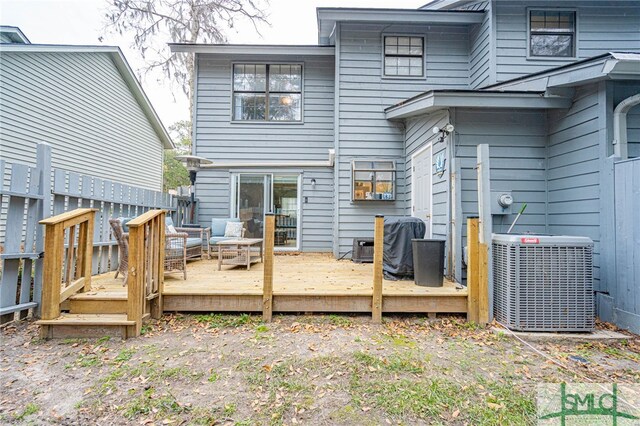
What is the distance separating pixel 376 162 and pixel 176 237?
4.17m

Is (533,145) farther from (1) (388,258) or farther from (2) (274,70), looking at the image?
(2) (274,70)

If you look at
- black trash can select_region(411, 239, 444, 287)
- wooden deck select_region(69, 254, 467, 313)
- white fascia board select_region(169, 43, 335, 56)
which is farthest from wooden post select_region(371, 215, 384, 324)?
white fascia board select_region(169, 43, 335, 56)

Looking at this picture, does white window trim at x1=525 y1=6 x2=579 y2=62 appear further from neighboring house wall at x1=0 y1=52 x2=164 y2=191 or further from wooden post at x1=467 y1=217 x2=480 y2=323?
neighboring house wall at x1=0 y1=52 x2=164 y2=191

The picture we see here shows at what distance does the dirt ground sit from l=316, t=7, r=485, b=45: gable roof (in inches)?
237

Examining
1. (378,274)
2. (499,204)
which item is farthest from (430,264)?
(499,204)

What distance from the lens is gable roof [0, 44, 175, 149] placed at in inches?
260

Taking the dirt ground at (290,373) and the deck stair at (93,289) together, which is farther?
the deck stair at (93,289)

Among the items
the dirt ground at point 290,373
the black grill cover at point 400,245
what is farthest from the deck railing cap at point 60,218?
the black grill cover at point 400,245

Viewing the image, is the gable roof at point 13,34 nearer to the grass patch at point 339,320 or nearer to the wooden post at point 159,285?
the wooden post at point 159,285

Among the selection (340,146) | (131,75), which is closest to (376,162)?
(340,146)

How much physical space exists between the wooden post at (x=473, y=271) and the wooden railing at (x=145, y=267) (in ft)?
11.4

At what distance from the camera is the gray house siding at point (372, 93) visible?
651 centimetres

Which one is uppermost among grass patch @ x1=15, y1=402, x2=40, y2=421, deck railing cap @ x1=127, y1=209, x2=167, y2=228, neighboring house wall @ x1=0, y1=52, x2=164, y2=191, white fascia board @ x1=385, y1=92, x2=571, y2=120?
neighboring house wall @ x1=0, y1=52, x2=164, y2=191

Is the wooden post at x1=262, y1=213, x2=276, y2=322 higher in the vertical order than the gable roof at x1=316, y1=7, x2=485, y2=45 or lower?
lower
